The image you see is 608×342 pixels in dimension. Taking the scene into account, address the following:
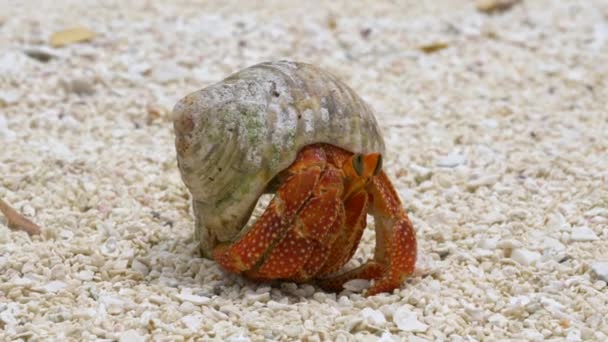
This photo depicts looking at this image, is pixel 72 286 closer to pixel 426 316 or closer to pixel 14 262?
pixel 14 262

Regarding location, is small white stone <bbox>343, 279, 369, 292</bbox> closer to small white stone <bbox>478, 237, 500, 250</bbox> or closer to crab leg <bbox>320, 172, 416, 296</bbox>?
crab leg <bbox>320, 172, 416, 296</bbox>

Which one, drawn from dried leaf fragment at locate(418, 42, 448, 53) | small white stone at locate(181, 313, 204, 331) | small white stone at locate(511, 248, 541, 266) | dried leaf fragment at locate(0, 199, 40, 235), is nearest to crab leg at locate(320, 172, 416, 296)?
small white stone at locate(511, 248, 541, 266)

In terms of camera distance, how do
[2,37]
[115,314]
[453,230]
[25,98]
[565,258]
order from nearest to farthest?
[115,314], [565,258], [453,230], [25,98], [2,37]

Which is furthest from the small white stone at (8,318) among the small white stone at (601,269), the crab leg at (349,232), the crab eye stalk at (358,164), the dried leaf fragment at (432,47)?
the dried leaf fragment at (432,47)

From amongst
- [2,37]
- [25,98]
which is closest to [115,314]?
[25,98]

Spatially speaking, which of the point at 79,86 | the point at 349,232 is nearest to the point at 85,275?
the point at 349,232

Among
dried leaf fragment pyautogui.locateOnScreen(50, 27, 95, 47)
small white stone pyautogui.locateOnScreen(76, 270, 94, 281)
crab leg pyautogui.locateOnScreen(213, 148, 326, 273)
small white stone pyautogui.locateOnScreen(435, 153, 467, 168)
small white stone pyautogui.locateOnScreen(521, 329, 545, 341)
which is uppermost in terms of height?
dried leaf fragment pyautogui.locateOnScreen(50, 27, 95, 47)

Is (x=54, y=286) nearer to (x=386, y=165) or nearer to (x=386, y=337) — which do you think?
(x=386, y=337)
